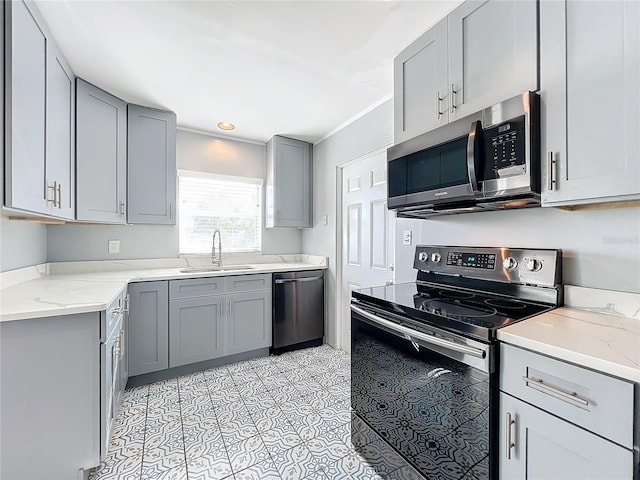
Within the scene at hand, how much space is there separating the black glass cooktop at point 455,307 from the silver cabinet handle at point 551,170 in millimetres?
512

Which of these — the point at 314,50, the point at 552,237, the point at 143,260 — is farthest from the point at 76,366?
the point at 552,237

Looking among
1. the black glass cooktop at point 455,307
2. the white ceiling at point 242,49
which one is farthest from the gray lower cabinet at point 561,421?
the white ceiling at point 242,49

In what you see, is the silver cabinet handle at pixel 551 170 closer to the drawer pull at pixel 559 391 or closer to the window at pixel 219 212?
the drawer pull at pixel 559 391

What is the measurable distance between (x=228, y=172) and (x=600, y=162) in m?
3.13

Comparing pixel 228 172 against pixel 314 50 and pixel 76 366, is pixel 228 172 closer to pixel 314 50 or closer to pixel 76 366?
pixel 314 50

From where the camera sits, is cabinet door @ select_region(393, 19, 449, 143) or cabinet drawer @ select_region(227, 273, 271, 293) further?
cabinet drawer @ select_region(227, 273, 271, 293)

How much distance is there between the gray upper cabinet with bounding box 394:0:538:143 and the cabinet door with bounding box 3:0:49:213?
1886 mm

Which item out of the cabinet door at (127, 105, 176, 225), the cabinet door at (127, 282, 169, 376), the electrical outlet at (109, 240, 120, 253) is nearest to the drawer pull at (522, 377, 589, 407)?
the cabinet door at (127, 282, 169, 376)

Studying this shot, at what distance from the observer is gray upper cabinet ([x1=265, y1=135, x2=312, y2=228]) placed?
3301 mm

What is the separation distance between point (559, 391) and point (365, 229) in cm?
203

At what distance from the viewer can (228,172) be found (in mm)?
3359

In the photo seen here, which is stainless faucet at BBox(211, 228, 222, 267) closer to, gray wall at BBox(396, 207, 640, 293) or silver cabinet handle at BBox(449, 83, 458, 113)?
gray wall at BBox(396, 207, 640, 293)

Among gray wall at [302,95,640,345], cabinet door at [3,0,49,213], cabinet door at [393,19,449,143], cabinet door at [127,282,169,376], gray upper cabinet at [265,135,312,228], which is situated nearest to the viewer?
gray wall at [302,95,640,345]

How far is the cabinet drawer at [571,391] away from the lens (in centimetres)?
73
